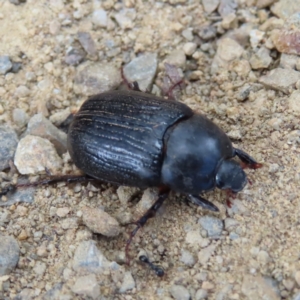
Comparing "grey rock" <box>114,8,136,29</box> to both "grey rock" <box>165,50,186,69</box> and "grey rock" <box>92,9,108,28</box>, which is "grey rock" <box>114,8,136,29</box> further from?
"grey rock" <box>165,50,186,69</box>

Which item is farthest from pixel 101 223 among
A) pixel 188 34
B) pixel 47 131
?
pixel 188 34

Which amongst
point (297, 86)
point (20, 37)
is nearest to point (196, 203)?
point (297, 86)

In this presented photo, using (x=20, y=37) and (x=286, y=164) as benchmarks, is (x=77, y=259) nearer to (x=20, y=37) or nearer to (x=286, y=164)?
(x=286, y=164)

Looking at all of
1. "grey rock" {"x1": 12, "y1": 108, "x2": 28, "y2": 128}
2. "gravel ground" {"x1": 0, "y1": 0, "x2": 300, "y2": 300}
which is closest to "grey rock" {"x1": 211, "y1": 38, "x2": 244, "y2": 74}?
"gravel ground" {"x1": 0, "y1": 0, "x2": 300, "y2": 300}

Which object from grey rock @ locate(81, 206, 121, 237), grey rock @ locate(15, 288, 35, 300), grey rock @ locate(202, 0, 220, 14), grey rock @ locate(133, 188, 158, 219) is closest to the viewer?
grey rock @ locate(15, 288, 35, 300)

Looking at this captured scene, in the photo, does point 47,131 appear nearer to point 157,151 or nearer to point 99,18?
point 157,151

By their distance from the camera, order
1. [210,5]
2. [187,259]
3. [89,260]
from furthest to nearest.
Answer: [210,5]
[187,259]
[89,260]
